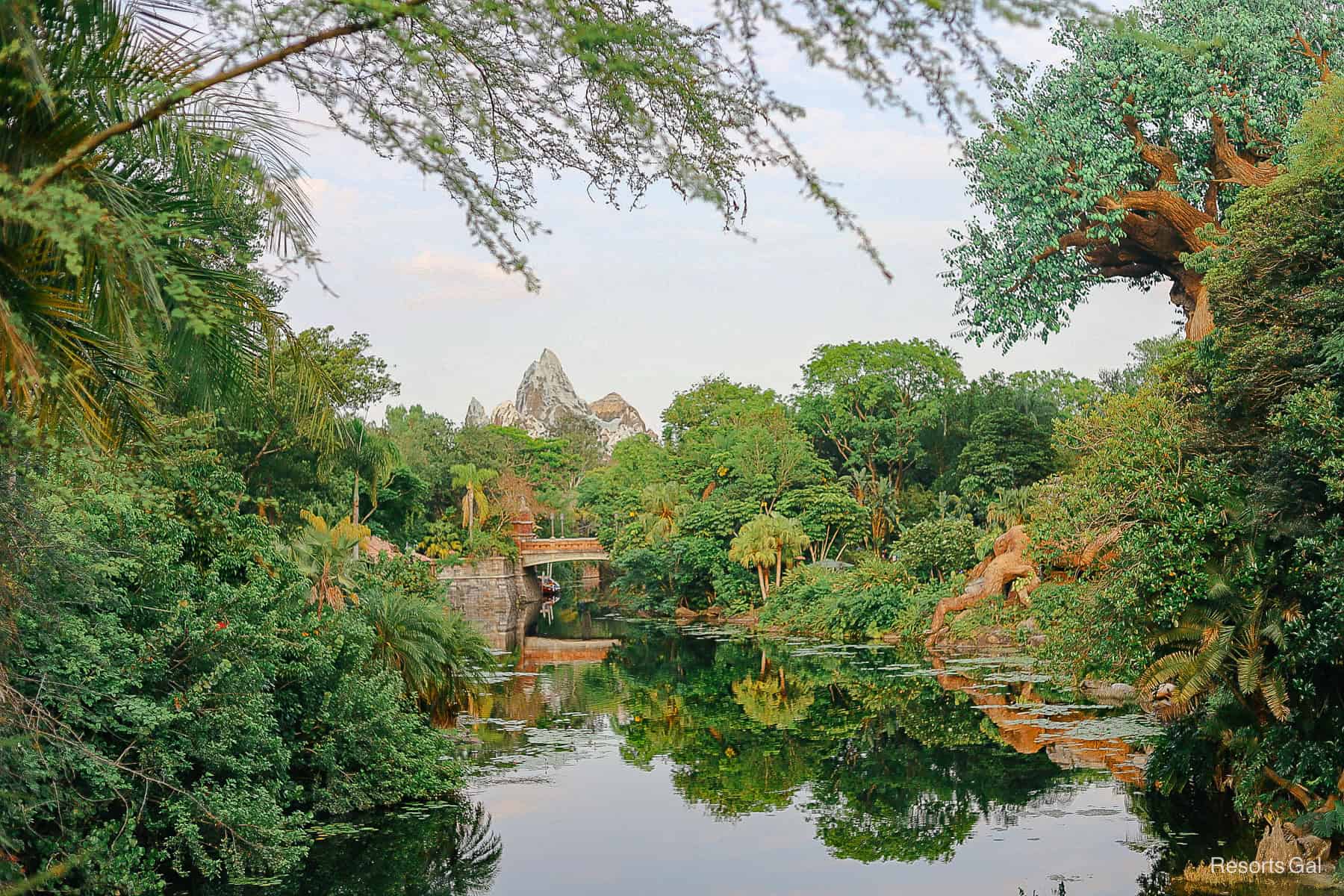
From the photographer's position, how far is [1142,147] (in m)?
21.6

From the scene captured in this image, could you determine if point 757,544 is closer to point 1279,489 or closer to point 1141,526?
point 1141,526

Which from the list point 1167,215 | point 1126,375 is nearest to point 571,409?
point 1126,375

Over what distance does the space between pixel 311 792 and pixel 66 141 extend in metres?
6.87

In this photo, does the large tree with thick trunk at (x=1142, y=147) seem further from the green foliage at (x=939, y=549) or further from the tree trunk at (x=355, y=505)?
the tree trunk at (x=355, y=505)

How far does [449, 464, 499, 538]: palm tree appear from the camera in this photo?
38750 millimetres

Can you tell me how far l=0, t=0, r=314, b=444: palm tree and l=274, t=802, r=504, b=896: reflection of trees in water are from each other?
4.78 meters

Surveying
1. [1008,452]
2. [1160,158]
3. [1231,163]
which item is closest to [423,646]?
[1160,158]

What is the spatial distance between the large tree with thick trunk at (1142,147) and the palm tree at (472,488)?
2062 centimetres

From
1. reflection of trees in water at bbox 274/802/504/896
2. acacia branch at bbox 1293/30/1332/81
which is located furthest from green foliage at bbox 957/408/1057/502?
reflection of trees in water at bbox 274/802/504/896

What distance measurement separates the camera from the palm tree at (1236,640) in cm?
763

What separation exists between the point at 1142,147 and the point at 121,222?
2206cm

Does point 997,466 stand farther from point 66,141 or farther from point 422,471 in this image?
point 66,141

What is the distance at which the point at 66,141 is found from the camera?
12.7 feet

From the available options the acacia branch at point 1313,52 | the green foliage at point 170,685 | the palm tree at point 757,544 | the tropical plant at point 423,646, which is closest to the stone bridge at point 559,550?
the palm tree at point 757,544
